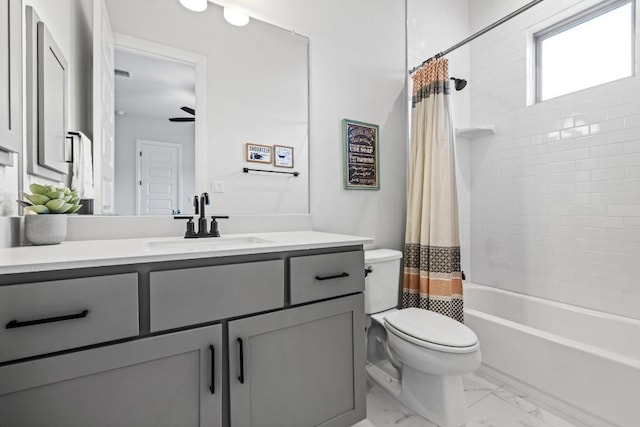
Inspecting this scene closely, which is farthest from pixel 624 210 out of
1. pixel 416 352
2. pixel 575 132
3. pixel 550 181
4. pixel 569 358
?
pixel 416 352

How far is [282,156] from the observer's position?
177 centimetres

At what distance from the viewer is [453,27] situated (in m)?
2.58

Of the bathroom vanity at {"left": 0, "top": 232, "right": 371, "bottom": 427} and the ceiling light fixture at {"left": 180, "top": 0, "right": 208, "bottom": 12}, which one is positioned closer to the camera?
the bathroom vanity at {"left": 0, "top": 232, "right": 371, "bottom": 427}

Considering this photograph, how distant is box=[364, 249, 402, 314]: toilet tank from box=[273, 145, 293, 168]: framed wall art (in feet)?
2.32

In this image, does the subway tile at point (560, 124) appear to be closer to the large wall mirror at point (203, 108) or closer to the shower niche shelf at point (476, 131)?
the shower niche shelf at point (476, 131)

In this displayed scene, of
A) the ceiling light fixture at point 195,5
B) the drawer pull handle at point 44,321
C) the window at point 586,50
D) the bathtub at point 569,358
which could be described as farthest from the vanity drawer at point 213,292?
the window at point 586,50

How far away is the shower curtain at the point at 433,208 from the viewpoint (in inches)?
74.6

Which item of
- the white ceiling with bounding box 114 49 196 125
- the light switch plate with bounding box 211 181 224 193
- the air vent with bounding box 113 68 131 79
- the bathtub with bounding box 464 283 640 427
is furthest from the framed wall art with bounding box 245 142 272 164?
the bathtub with bounding box 464 283 640 427

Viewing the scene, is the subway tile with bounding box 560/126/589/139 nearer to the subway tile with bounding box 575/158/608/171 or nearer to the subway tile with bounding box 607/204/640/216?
the subway tile with bounding box 575/158/608/171

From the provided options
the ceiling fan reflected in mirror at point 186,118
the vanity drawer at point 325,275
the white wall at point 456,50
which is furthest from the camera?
the white wall at point 456,50

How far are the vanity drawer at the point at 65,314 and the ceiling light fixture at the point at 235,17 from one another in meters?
1.43

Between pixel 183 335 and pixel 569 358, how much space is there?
5.78 ft

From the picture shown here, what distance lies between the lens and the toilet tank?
1.76 metres

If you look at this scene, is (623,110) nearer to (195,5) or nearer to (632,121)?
(632,121)
